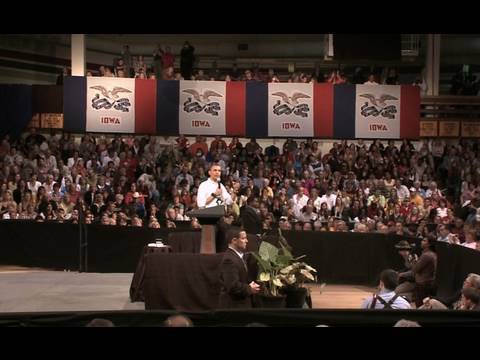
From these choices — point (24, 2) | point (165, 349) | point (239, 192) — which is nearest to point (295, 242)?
point (239, 192)

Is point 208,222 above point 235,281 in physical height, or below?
above

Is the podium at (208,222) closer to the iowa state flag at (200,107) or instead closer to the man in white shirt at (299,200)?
the man in white shirt at (299,200)

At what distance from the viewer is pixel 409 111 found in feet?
85.3

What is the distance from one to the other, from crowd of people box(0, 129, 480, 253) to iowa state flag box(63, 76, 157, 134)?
0.46 meters

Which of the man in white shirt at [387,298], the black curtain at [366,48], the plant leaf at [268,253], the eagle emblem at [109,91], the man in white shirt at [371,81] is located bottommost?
the man in white shirt at [387,298]

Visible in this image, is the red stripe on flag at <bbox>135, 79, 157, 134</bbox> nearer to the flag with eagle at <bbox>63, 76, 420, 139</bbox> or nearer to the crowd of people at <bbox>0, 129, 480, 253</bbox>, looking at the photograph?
the flag with eagle at <bbox>63, 76, 420, 139</bbox>

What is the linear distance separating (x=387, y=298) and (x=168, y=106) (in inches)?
680

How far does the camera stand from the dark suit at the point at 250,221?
16.5m

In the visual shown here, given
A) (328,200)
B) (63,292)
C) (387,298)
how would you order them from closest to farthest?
(387,298) → (63,292) → (328,200)

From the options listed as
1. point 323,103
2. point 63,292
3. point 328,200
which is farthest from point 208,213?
point 323,103

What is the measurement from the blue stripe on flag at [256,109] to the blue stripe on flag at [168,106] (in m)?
2.12

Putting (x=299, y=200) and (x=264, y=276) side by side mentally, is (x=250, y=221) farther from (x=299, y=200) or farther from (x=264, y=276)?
(x=264, y=276)

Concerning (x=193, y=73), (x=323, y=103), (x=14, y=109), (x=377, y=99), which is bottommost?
(x=14, y=109)

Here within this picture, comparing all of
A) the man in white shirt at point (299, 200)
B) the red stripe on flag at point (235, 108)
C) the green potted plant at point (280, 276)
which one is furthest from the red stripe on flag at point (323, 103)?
the green potted plant at point (280, 276)
